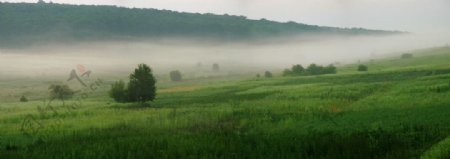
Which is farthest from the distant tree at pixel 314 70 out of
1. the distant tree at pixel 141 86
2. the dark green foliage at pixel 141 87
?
the distant tree at pixel 141 86

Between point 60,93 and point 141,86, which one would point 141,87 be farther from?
point 60,93

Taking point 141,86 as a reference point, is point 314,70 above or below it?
below

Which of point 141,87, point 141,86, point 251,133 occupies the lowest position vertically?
point 251,133

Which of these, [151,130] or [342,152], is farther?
[151,130]

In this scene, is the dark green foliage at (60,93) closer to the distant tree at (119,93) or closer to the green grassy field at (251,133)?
the distant tree at (119,93)

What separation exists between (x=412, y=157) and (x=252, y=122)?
2351 cm

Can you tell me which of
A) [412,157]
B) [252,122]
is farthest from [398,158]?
[252,122]

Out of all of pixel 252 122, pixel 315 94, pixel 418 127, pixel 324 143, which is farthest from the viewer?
pixel 315 94

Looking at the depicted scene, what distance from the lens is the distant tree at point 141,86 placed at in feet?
270

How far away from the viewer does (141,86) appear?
82250 millimetres

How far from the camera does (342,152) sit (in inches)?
1205

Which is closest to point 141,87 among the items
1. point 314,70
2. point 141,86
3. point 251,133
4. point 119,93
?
point 141,86

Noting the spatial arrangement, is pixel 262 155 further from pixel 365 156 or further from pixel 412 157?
pixel 412 157

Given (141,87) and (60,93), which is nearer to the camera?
(141,87)
